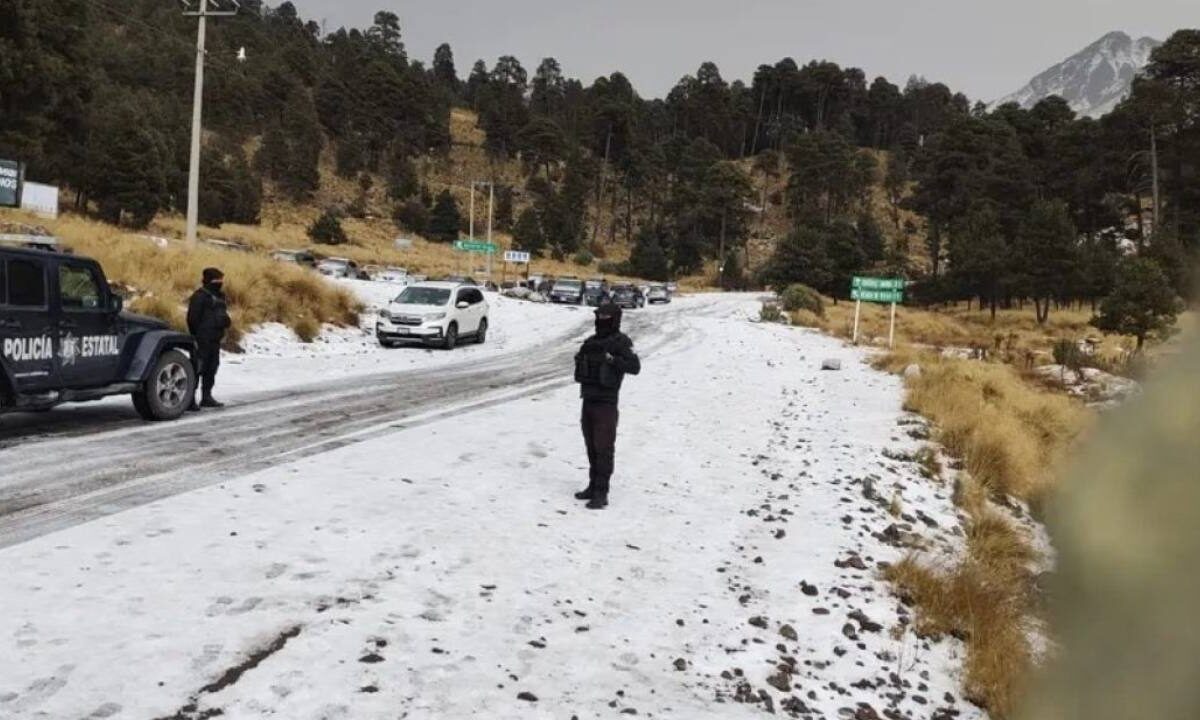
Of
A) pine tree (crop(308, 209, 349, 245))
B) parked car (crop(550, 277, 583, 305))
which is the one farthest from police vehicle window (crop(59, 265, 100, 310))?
pine tree (crop(308, 209, 349, 245))

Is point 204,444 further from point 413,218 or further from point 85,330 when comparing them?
point 413,218

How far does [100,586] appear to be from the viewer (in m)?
4.86

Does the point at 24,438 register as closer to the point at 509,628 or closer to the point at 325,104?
the point at 509,628

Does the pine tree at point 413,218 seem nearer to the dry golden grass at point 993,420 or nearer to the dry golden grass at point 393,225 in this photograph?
the dry golden grass at point 393,225

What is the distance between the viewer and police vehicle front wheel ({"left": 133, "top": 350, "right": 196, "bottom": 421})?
10203mm

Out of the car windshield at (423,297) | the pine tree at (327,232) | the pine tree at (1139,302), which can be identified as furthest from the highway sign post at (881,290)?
the pine tree at (327,232)

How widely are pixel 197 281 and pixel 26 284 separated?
12532 millimetres

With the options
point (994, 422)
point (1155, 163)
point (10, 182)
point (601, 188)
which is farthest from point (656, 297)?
point (601, 188)

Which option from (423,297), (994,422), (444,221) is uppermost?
(444,221)

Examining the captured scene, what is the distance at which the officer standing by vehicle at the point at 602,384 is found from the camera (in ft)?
25.0

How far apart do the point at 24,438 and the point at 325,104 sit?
4351 inches

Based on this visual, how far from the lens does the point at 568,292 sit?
51.2 metres

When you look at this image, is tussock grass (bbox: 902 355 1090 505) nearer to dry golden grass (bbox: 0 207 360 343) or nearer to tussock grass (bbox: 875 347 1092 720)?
tussock grass (bbox: 875 347 1092 720)

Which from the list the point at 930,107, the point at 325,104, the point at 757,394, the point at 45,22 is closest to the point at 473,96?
the point at 325,104
